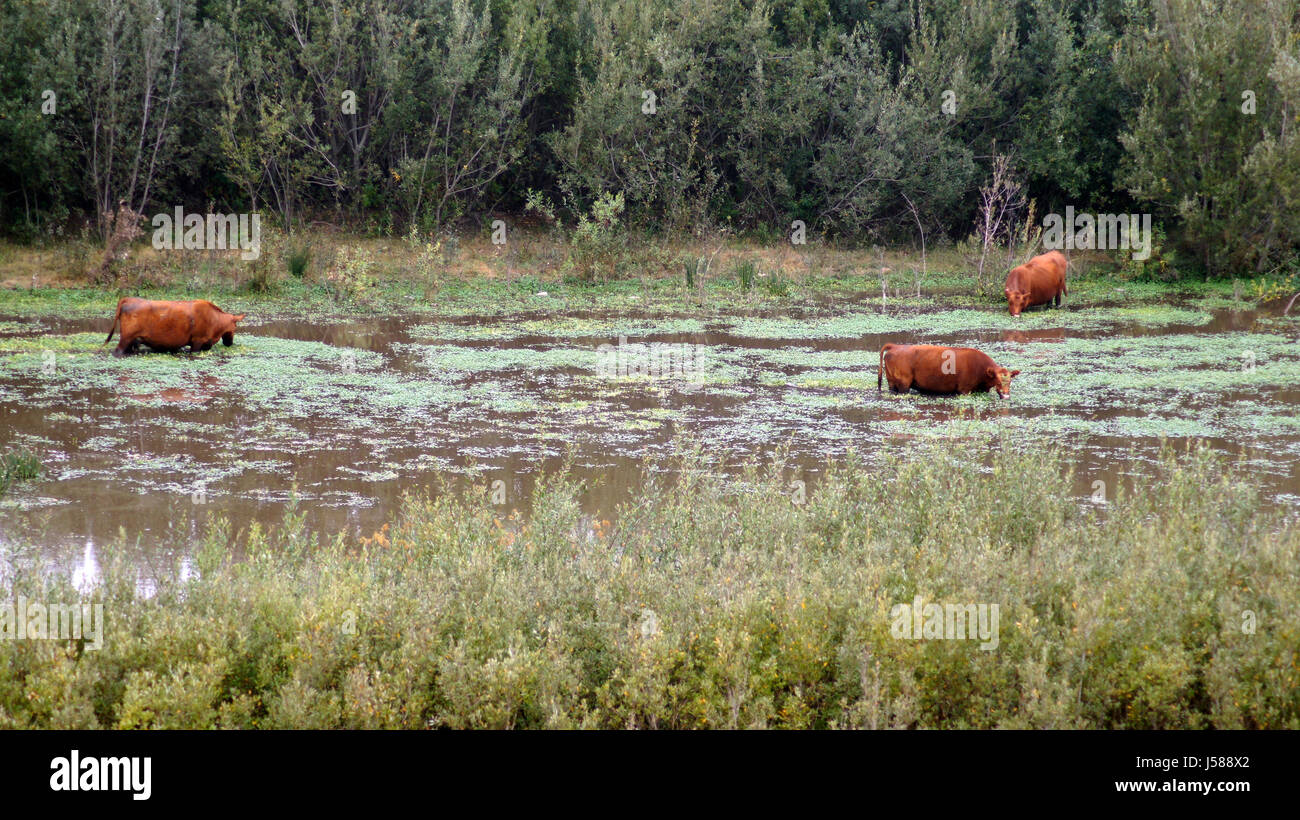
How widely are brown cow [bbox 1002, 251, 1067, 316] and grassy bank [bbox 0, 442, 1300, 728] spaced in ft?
42.4

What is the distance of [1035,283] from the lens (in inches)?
748

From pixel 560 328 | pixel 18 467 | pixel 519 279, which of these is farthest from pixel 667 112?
pixel 18 467

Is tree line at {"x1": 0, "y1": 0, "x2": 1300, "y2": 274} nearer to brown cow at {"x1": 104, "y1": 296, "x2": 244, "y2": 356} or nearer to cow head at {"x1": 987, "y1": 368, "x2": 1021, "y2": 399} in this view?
brown cow at {"x1": 104, "y1": 296, "x2": 244, "y2": 356}

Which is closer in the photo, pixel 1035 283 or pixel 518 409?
pixel 518 409

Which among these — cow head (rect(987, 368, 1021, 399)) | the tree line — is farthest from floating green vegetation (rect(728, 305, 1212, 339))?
the tree line

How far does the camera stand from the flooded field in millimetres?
8674

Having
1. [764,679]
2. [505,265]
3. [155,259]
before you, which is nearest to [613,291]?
[505,265]

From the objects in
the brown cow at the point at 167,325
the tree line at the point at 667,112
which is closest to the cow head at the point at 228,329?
the brown cow at the point at 167,325

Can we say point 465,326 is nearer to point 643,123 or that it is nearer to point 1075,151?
point 643,123

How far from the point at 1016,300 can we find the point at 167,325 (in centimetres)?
1263

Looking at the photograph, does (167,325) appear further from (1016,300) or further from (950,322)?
(1016,300)

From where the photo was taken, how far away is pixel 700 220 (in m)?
25.3

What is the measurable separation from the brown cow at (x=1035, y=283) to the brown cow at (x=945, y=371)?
668 centimetres

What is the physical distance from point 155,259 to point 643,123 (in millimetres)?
10202
